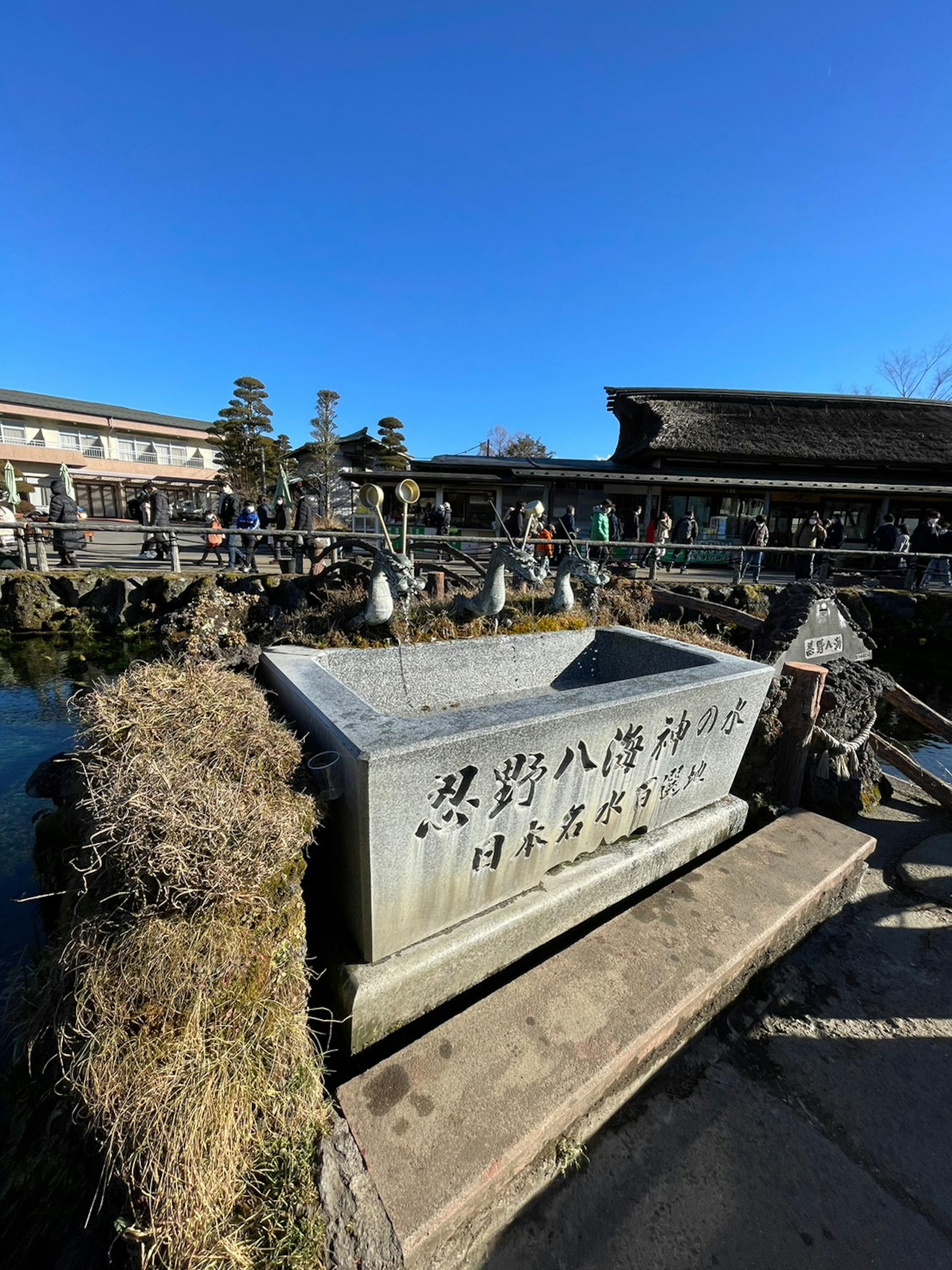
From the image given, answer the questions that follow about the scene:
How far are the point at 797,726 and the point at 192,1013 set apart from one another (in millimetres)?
3993

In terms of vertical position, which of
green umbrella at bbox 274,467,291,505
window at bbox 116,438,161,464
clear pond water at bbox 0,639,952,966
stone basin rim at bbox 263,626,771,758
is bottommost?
clear pond water at bbox 0,639,952,966

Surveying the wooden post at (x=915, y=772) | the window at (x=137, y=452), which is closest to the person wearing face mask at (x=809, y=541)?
the wooden post at (x=915, y=772)

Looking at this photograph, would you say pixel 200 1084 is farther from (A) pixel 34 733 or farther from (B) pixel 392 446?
(B) pixel 392 446

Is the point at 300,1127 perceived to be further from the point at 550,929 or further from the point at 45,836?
the point at 45,836

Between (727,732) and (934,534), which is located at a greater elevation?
(934,534)

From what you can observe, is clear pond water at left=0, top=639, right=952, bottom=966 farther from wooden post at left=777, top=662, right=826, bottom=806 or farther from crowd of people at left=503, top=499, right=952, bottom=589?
crowd of people at left=503, top=499, right=952, bottom=589

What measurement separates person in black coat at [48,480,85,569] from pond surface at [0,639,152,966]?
273 centimetres

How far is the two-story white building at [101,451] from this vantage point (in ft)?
102

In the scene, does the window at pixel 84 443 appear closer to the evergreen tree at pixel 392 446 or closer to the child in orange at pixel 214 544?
the evergreen tree at pixel 392 446

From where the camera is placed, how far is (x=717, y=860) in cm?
301

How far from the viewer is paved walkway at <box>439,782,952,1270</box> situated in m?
1.58

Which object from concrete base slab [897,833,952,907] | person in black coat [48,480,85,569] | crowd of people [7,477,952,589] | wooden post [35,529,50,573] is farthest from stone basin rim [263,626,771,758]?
person in black coat [48,480,85,569]

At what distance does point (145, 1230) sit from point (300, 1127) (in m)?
0.39

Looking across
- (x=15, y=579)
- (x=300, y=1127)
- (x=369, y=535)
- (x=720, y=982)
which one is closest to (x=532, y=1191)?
(x=300, y=1127)
